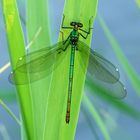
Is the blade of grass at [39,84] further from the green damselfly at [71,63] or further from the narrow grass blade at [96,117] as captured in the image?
the narrow grass blade at [96,117]

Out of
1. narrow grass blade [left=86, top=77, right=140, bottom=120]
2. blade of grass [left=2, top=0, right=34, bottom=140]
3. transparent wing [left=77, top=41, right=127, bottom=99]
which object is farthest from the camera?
narrow grass blade [left=86, top=77, right=140, bottom=120]

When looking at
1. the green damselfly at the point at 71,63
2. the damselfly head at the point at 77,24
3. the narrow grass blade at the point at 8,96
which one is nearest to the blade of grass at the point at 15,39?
the green damselfly at the point at 71,63

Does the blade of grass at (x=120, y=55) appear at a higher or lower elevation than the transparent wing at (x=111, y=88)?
higher

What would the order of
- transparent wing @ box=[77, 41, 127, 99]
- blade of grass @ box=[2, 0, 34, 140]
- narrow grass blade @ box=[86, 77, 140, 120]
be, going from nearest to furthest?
blade of grass @ box=[2, 0, 34, 140]
transparent wing @ box=[77, 41, 127, 99]
narrow grass blade @ box=[86, 77, 140, 120]

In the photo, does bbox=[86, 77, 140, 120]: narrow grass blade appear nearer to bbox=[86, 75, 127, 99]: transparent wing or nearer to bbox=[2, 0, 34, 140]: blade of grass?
bbox=[86, 75, 127, 99]: transparent wing

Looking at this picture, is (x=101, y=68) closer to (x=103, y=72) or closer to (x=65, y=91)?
(x=103, y=72)

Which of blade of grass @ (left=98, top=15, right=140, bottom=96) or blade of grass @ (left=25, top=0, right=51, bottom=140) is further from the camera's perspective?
blade of grass @ (left=98, top=15, right=140, bottom=96)

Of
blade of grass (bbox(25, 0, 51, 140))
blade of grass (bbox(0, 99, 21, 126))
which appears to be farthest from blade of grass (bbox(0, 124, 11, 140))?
blade of grass (bbox(25, 0, 51, 140))
